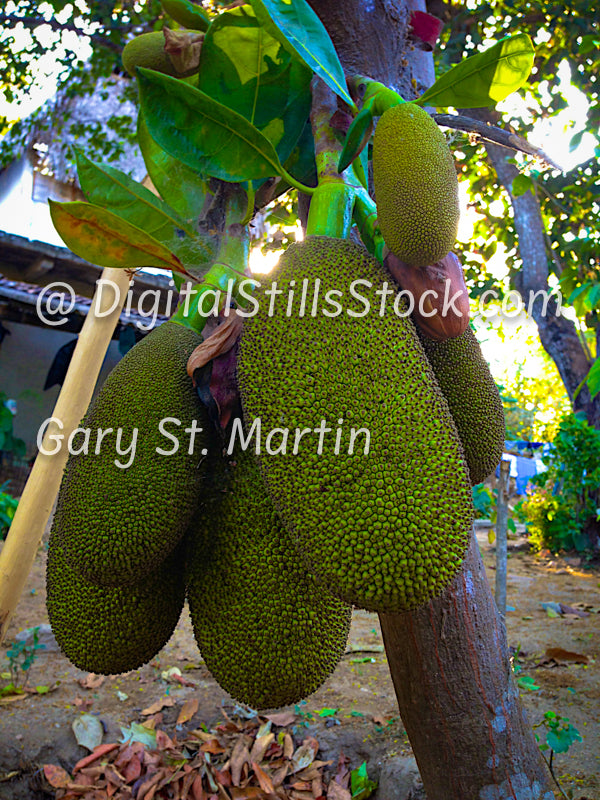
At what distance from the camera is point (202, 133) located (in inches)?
25.7

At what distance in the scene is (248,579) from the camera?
0.57 metres

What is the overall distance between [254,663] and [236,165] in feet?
1.71

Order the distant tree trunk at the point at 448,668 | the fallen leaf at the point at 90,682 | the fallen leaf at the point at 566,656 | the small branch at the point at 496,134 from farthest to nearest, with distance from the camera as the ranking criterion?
the fallen leaf at the point at 566,656 → the fallen leaf at the point at 90,682 → the distant tree trunk at the point at 448,668 → the small branch at the point at 496,134

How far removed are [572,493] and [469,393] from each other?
4800 millimetres

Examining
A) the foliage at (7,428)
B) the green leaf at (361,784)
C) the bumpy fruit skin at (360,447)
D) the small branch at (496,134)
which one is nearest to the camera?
the bumpy fruit skin at (360,447)

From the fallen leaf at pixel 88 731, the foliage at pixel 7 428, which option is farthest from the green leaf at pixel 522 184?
the foliage at pixel 7 428

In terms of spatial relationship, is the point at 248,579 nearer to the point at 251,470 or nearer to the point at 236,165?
the point at 251,470

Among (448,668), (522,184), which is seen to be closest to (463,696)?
(448,668)

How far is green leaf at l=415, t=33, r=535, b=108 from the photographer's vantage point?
0.61 m

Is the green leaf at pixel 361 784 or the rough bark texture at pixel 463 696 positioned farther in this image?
the green leaf at pixel 361 784

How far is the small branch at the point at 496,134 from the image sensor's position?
0.67 meters

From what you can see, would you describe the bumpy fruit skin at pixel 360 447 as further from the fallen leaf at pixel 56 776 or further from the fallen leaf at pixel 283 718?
the fallen leaf at pixel 283 718

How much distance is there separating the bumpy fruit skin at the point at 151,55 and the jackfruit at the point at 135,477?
0.35m

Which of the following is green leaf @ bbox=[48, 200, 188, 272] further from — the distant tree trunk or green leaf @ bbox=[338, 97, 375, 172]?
the distant tree trunk
